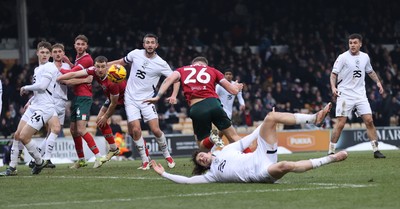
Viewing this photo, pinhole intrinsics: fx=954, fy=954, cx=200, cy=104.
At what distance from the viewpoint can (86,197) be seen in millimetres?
12789

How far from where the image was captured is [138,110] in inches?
736

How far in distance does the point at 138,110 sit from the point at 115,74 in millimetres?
1046

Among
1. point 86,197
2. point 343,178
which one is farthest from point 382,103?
point 86,197

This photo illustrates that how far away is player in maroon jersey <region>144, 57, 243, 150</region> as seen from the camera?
1614 centimetres

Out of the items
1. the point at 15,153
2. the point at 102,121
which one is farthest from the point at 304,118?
the point at 15,153

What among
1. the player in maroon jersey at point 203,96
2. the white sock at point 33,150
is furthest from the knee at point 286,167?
the white sock at point 33,150

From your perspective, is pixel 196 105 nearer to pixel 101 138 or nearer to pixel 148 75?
pixel 148 75

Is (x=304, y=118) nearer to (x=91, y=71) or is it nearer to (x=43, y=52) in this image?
(x=91, y=71)

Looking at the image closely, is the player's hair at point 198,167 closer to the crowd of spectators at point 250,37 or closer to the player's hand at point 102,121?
the player's hand at point 102,121

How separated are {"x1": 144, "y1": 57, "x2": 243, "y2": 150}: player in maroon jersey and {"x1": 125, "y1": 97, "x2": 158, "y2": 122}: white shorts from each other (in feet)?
8.22

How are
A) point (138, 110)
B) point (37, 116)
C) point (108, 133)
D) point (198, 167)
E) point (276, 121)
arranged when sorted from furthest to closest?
point (108, 133) < point (138, 110) < point (37, 116) < point (198, 167) < point (276, 121)

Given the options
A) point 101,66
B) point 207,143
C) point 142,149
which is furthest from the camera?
point 142,149

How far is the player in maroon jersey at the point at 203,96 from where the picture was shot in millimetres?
16141

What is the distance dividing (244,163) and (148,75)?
581 cm
